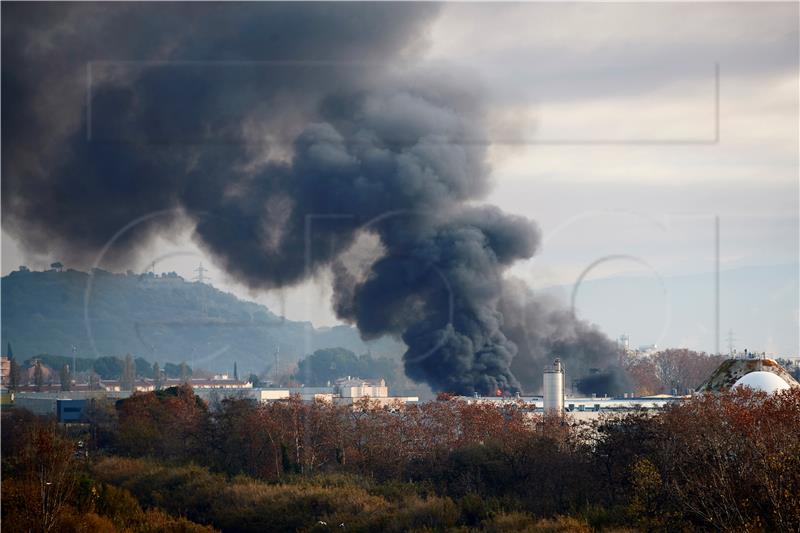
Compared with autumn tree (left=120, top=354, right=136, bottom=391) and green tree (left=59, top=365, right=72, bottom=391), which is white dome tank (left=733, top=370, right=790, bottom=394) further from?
green tree (left=59, top=365, right=72, bottom=391)

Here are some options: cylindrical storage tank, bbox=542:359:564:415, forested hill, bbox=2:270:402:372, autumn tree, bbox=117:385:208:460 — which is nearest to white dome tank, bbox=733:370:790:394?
cylindrical storage tank, bbox=542:359:564:415

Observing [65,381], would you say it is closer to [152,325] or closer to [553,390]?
[152,325]

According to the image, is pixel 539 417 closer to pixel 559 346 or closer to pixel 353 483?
pixel 353 483

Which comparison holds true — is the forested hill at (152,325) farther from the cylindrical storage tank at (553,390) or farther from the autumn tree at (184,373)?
the cylindrical storage tank at (553,390)

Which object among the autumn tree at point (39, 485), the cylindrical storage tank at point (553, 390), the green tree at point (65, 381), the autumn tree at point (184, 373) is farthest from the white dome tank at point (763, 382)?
the green tree at point (65, 381)

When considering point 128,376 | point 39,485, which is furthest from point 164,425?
point 128,376
